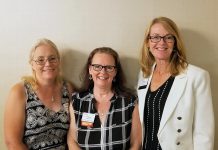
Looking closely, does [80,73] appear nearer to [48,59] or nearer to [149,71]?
[48,59]

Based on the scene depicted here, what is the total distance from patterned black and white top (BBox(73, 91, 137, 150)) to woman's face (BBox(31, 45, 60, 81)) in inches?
16.0

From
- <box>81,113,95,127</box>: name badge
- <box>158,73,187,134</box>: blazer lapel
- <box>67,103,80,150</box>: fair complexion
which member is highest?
<box>158,73,187,134</box>: blazer lapel

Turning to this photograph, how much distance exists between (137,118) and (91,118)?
39cm

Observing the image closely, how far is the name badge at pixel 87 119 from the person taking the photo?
220cm

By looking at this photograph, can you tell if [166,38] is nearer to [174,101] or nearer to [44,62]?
[174,101]

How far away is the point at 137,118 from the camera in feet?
7.23

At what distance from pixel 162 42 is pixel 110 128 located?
816mm

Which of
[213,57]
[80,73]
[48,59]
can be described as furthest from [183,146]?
[48,59]

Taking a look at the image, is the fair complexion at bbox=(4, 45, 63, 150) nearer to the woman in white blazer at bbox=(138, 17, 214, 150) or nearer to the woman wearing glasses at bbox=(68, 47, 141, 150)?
the woman wearing glasses at bbox=(68, 47, 141, 150)

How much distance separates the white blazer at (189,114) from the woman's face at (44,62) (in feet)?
3.29

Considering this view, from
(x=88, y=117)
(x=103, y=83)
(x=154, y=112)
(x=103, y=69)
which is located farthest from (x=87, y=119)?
(x=154, y=112)

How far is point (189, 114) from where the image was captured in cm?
195

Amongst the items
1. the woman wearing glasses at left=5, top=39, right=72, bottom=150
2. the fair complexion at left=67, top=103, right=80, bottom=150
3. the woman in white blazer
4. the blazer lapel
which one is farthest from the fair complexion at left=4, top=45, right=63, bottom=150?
the blazer lapel

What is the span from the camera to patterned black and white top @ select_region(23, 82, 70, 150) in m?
2.22
